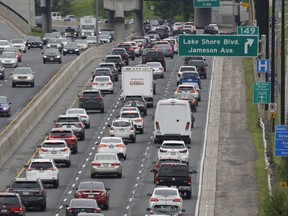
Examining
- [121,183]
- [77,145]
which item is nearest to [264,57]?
[77,145]

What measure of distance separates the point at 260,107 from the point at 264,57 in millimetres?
3751

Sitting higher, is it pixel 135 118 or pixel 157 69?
pixel 135 118

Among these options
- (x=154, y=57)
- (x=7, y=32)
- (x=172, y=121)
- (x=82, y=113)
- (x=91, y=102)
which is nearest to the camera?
(x=172, y=121)

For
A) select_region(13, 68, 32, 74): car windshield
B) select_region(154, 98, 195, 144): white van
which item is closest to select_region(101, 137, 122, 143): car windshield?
select_region(154, 98, 195, 144): white van

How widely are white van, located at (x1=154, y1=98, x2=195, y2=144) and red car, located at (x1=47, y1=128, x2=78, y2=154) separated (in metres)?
4.75

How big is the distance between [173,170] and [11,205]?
11557 millimetres

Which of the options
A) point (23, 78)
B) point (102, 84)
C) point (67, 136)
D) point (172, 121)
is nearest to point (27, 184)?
point (67, 136)

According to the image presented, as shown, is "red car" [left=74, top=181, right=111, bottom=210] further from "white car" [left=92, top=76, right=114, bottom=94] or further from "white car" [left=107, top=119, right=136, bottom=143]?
"white car" [left=92, top=76, right=114, bottom=94]

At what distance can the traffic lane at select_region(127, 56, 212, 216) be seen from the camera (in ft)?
184

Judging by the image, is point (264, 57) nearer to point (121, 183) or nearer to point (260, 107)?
point (260, 107)

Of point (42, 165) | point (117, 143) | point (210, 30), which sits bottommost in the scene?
point (210, 30)

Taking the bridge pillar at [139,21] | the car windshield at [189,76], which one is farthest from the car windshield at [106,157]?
the bridge pillar at [139,21]

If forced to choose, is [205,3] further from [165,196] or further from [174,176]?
[165,196]

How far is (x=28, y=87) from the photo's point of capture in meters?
98.8
